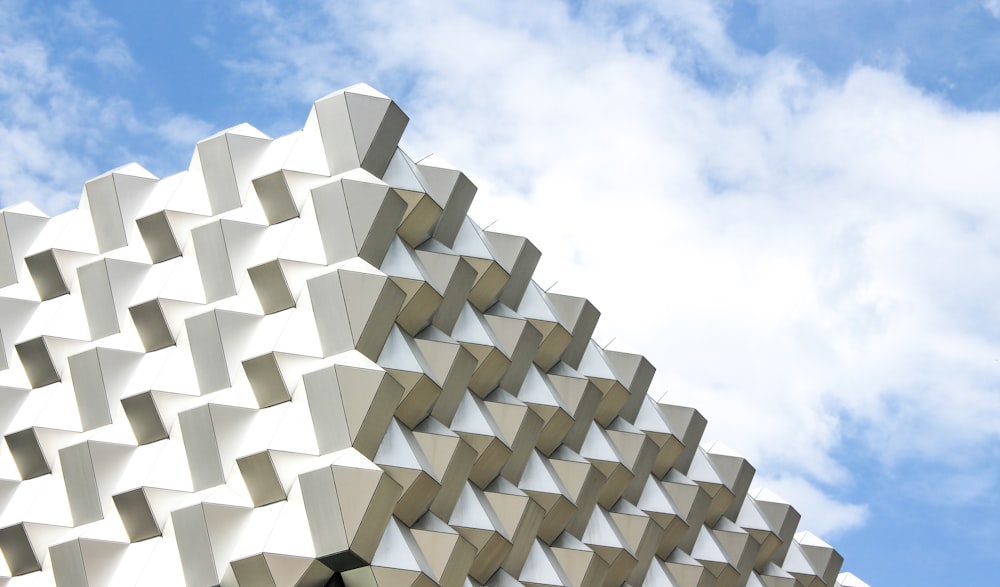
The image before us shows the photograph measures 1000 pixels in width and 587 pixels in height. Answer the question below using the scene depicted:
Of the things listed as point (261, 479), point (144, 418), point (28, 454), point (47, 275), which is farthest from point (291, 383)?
point (47, 275)

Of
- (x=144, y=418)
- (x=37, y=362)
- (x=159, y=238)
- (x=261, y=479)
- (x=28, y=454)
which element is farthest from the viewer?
(x=37, y=362)

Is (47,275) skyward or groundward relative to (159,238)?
groundward

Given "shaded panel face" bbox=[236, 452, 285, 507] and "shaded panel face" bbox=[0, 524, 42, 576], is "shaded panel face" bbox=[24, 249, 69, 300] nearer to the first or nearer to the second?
"shaded panel face" bbox=[0, 524, 42, 576]

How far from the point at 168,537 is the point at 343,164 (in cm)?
548

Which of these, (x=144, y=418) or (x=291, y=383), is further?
(x=144, y=418)

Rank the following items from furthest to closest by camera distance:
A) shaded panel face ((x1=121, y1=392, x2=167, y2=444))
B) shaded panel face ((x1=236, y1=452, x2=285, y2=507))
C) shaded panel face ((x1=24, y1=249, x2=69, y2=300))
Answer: shaded panel face ((x1=24, y1=249, x2=69, y2=300)) < shaded panel face ((x1=121, y1=392, x2=167, y2=444)) < shaded panel face ((x1=236, y1=452, x2=285, y2=507))

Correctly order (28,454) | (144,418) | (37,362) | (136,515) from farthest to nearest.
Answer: (37,362) → (28,454) → (144,418) → (136,515)

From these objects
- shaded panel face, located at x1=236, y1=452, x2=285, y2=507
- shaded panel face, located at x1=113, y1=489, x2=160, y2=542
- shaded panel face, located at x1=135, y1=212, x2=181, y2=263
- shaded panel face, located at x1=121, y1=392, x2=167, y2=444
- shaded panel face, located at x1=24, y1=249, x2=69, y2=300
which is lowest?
shaded panel face, located at x1=113, y1=489, x2=160, y2=542

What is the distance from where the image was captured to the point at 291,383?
16328 mm

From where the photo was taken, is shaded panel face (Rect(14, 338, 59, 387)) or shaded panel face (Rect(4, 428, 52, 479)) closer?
shaded panel face (Rect(4, 428, 52, 479))

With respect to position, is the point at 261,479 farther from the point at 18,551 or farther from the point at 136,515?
the point at 18,551

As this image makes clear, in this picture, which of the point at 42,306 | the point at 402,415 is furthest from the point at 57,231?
the point at 402,415

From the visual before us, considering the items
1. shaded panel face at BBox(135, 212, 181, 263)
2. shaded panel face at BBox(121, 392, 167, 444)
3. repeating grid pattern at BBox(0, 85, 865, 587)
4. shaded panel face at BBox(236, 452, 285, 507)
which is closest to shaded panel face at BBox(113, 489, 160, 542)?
repeating grid pattern at BBox(0, 85, 865, 587)

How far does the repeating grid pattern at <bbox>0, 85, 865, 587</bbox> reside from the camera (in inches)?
622
